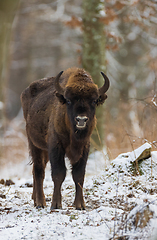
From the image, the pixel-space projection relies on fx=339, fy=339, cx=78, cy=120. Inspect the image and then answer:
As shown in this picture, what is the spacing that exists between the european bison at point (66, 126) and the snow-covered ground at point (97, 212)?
1.31ft

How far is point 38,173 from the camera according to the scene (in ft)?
20.6

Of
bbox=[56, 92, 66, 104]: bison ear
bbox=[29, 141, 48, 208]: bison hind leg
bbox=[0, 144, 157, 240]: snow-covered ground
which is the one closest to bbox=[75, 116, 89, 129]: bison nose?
bbox=[56, 92, 66, 104]: bison ear

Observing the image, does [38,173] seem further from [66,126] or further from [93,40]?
[93,40]

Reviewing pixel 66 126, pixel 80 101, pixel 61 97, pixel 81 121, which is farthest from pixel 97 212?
pixel 61 97

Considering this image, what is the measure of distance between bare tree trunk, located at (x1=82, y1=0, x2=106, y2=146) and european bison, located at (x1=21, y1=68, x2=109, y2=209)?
3957 mm

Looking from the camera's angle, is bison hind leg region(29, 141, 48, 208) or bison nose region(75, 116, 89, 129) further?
bison hind leg region(29, 141, 48, 208)

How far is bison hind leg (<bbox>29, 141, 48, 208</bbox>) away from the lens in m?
5.85

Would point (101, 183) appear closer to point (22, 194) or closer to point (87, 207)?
point (87, 207)

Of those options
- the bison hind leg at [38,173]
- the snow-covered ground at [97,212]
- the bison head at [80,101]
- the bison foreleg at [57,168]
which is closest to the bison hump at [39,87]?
the bison hind leg at [38,173]

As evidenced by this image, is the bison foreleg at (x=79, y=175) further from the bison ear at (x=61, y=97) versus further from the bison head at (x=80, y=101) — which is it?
the bison ear at (x=61, y=97)

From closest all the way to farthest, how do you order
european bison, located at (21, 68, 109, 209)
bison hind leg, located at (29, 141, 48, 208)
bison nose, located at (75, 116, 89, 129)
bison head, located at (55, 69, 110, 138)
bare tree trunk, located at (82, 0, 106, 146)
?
bison nose, located at (75, 116, 89, 129) → bison head, located at (55, 69, 110, 138) → european bison, located at (21, 68, 109, 209) → bison hind leg, located at (29, 141, 48, 208) → bare tree trunk, located at (82, 0, 106, 146)

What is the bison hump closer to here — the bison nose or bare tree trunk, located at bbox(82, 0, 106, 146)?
the bison nose

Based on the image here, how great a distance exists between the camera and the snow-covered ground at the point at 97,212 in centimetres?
359

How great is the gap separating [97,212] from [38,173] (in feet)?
6.59
